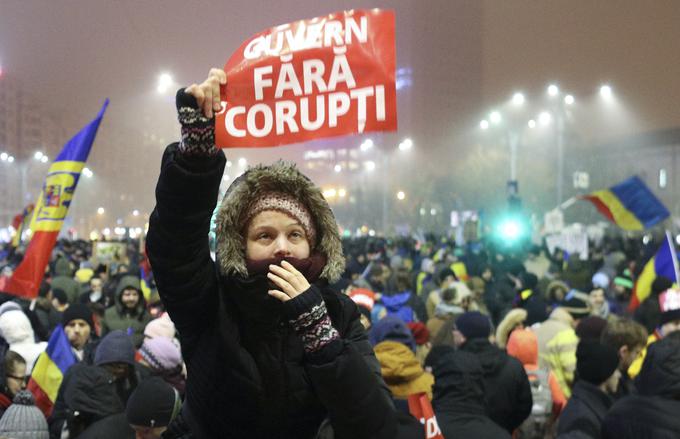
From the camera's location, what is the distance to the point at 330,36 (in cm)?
271

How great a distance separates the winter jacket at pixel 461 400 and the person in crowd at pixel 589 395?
553 mm

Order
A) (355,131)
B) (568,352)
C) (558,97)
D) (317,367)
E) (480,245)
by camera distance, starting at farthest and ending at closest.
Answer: (558,97) → (480,245) → (568,352) → (355,131) → (317,367)

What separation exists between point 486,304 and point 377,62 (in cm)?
757

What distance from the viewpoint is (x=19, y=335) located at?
18.8ft

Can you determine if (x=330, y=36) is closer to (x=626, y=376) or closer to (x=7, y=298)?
(x=626, y=376)

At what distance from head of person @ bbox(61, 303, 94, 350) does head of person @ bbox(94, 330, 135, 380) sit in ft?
6.79

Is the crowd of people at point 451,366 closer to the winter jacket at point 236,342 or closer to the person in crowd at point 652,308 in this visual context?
the person in crowd at point 652,308

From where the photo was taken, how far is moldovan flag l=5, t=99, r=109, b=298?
19.6 ft

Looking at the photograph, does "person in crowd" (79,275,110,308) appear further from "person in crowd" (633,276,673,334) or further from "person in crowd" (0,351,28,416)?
"person in crowd" (633,276,673,334)

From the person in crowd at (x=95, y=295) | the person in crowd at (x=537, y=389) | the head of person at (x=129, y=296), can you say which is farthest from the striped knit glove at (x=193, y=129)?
the person in crowd at (x=95, y=295)

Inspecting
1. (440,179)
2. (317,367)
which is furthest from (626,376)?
(440,179)

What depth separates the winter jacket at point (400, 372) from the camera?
14.0ft

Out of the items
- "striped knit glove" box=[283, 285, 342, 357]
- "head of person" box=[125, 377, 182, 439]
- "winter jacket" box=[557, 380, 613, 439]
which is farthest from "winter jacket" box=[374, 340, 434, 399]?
"striped knit glove" box=[283, 285, 342, 357]

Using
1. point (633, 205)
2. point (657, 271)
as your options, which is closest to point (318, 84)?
point (657, 271)
